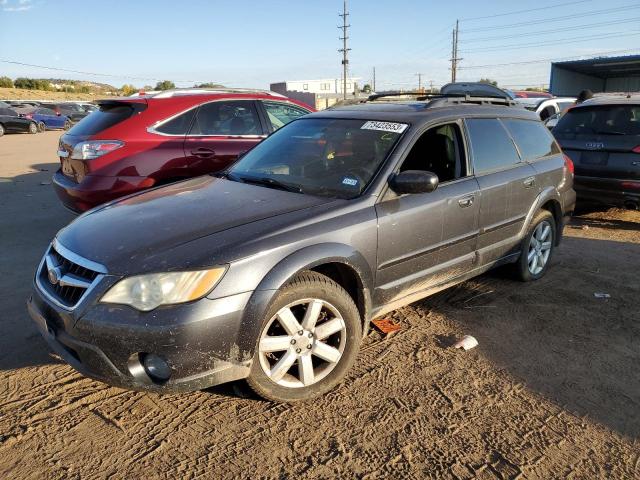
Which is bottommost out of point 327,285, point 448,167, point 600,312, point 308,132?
point 600,312

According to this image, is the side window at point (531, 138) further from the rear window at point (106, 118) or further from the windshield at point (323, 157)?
the rear window at point (106, 118)

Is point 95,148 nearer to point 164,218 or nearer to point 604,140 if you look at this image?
point 164,218

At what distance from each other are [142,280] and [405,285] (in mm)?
1756

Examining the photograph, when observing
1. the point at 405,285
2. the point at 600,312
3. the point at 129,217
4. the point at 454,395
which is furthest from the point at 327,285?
the point at 600,312

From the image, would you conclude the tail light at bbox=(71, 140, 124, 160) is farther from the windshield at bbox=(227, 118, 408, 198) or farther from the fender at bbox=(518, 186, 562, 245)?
the fender at bbox=(518, 186, 562, 245)

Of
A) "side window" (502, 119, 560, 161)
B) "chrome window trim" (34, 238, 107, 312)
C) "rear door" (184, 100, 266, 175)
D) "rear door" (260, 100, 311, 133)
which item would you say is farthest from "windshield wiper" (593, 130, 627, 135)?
"chrome window trim" (34, 238, 107, 312)

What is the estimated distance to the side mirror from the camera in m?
3.19

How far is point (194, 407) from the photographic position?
2875mm

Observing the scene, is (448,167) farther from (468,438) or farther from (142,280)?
(142,280)

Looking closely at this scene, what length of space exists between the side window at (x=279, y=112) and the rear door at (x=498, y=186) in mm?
2820

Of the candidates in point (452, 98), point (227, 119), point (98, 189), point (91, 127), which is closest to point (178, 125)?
point (227, 119)

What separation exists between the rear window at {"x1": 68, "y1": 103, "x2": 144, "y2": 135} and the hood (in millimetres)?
2162

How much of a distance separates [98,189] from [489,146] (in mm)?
3734

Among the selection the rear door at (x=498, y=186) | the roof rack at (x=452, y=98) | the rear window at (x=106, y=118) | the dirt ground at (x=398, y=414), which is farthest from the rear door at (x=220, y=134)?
the rear door at (x=498, y=186)
